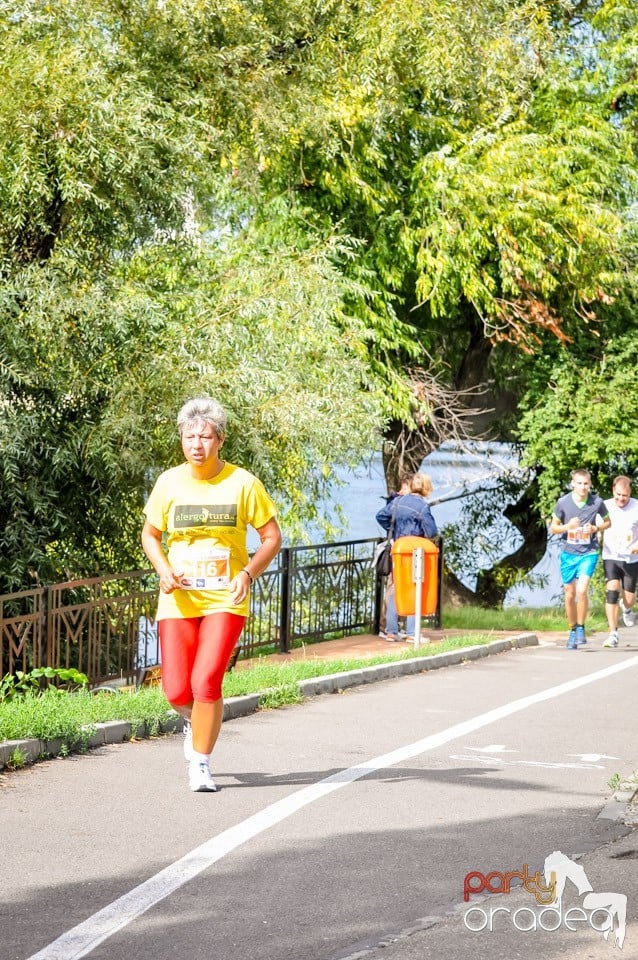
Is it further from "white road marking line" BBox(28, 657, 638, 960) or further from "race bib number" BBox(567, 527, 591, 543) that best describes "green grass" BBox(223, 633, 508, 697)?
"race bib number" BBox(567, 527, 591, 543)

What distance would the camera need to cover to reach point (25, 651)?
11.2m

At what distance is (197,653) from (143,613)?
5.40 m

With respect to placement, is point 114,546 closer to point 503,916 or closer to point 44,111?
point 44,111

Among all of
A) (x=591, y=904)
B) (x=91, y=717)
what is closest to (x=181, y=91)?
(x=91, y=717)

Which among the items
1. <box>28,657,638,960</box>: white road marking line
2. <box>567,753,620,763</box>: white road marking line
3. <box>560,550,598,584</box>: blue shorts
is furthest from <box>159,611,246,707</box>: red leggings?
<box>560,550,598,584</box>: blue shorts

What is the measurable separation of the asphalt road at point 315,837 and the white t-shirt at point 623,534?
6552 millimetres

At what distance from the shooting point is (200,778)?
682 centimetres

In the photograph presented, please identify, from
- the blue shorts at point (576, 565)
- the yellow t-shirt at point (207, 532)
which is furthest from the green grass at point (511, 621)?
the yellow t-shirt at point (207, 532)

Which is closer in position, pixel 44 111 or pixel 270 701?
pixel 270 701

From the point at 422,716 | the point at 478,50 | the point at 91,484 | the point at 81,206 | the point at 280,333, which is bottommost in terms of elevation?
the point at 422,716

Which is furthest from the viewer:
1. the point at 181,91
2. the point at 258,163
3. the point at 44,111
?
the point at 258,163

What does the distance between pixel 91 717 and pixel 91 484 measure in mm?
5374

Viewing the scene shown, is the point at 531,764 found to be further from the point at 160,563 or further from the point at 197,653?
the point at 160,563

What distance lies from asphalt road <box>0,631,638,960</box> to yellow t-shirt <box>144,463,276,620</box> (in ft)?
3.33
